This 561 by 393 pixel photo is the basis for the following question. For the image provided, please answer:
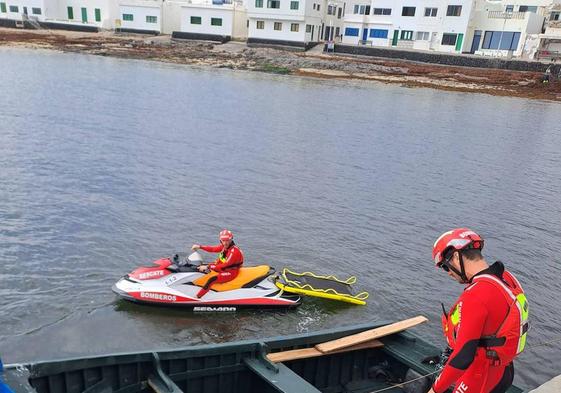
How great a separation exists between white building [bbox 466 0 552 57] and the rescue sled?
64927 mm

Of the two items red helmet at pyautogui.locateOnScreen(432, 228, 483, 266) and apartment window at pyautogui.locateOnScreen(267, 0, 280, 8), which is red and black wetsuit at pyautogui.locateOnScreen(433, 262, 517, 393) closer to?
red helmet at pyautogui.locateOnScreen(432, 228, 483, 266)

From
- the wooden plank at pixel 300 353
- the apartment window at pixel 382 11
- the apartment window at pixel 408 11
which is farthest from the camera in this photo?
the apartment window at pixel 382 11

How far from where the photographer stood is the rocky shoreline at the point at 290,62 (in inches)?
2242

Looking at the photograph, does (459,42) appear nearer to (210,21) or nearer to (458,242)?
(210,21)

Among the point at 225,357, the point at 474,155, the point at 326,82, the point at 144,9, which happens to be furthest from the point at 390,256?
the point at 144,9

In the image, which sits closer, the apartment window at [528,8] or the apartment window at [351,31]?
the apartment window at [528,8]

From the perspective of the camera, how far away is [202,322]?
11.7m

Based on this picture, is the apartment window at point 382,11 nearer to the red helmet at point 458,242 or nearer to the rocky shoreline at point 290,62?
the rocky shoreline at point 290,62

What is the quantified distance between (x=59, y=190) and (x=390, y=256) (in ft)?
41.3

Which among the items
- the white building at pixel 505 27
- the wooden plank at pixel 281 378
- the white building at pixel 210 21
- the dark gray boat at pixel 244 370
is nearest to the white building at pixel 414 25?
the white building at pixel 505 27

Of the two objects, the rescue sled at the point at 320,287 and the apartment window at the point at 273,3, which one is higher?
the apartment window at the point at 273,3

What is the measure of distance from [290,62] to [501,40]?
31.3 m

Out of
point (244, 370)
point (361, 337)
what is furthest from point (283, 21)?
point (244, 370)

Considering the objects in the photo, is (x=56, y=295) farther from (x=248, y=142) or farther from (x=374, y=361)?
(x=248, y=142)
